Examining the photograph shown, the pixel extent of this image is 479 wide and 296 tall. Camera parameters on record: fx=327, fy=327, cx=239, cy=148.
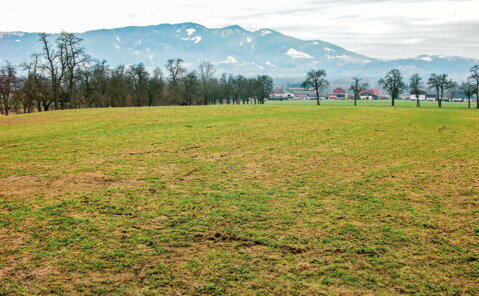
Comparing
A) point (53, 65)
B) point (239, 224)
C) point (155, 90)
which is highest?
point (53, 65)

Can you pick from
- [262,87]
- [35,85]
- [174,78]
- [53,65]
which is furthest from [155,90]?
[262,87]

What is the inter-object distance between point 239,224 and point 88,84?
2897 inches

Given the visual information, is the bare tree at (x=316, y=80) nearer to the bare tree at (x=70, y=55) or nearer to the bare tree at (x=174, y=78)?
the bare tree at (x=174, y=78)

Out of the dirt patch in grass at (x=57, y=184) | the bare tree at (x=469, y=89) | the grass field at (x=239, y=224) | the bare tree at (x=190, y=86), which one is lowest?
the grass field at (x=239, y=224)

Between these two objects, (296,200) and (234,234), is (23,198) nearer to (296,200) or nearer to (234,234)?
(234,234)

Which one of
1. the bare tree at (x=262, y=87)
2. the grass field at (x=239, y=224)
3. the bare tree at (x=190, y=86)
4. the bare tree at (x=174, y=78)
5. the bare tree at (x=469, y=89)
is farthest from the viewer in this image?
the bare tree at (x=262, y=87)

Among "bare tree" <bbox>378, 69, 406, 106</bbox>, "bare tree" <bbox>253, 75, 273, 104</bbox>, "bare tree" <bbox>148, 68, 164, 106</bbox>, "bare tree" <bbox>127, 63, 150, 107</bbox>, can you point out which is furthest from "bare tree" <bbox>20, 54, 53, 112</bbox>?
"bare tree" <bbox>378, 69, 406, 106</bbox>

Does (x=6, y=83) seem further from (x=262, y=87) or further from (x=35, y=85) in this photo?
(x=262, y=87)

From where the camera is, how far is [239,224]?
7863 mm

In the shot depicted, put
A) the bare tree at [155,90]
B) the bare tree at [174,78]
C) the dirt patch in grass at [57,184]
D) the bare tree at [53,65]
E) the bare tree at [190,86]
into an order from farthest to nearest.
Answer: the bare tree at [190,86] → the bare tree at [174,78] → the bare tree at [155,90] → the bare tree at [53,65] → the dirt patch in grass at [57,184]

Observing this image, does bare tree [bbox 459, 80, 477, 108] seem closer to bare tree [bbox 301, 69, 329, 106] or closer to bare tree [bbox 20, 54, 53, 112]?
bare tree [bbox 301, 69, 329, 106]

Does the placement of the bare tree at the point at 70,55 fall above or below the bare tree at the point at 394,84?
above

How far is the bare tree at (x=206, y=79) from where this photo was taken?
319 feet

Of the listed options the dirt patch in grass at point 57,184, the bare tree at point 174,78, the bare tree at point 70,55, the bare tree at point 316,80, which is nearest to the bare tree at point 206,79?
the bare tree at point 174,78
